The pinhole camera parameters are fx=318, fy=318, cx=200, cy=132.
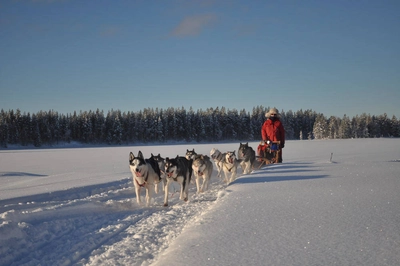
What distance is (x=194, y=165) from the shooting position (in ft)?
32.1

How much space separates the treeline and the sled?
235ft

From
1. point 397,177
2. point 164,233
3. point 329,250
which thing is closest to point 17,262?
point 164,233

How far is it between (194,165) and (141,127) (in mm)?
78154

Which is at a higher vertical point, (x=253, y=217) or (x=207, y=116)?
(x=207, y=116)

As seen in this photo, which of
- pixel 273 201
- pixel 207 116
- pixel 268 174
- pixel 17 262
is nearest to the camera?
pixel 17 262

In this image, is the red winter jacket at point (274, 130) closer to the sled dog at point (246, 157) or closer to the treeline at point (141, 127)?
the sled dog at point (246, 157)

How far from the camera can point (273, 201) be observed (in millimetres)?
5836

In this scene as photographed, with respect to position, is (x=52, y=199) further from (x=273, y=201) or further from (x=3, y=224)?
(x=273, y=201)

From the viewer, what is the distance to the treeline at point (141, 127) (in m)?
78.8

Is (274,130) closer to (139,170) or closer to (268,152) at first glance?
(268,152)

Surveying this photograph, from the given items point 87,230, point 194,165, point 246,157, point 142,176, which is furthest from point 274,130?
point 87,230

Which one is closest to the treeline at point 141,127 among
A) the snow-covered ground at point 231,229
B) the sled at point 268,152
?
the sled at point 268,152

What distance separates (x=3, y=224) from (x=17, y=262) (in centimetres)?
111

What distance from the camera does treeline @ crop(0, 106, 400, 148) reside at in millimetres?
78750
